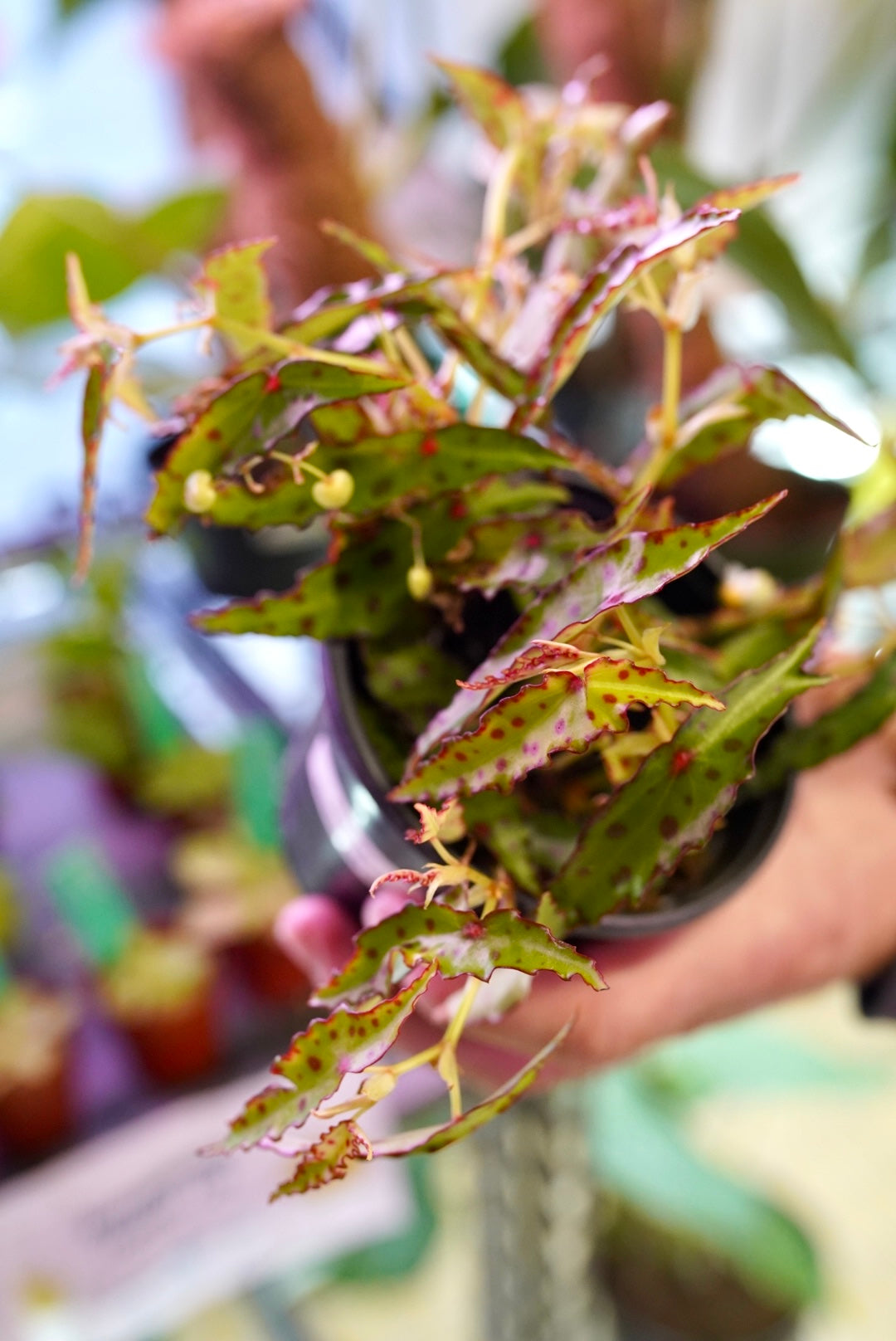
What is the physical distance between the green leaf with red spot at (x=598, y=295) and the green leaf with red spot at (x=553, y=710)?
0.36 ft

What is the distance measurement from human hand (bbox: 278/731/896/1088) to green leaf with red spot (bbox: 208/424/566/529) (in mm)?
141

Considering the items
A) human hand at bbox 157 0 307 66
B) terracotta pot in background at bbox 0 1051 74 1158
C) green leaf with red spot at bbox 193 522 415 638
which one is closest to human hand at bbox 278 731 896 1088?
green leaf with red spot at bbox 193 522 415 638

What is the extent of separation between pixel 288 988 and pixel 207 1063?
81 millimetres

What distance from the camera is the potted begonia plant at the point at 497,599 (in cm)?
25

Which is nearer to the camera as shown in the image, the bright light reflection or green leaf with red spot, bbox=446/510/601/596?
green leaf with red spot, bbox=446/510/601/596

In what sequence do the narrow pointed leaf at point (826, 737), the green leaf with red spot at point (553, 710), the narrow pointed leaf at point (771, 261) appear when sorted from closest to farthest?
the green leaf with red spot at point (553, 710), the narrow pointed leaf at point (826, 737), the narrow pointed leaf at point (771, 261)

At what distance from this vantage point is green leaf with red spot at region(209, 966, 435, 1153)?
245mm

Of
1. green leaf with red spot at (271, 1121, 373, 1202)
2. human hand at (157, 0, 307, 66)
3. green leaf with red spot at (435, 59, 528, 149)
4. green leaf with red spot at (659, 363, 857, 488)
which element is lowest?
green leaf with red spot at (271, 1121, 373, 1202)

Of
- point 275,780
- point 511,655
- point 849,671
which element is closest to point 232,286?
point 511,655

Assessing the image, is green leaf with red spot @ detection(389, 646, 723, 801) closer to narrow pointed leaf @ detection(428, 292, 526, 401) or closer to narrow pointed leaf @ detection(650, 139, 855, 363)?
narrow pointed leaf @ detection(428, 292, 526, 401)

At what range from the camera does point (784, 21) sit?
1.50m

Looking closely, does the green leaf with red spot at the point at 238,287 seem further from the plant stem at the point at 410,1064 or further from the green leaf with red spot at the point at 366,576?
the plant stem at the point at 410,1064

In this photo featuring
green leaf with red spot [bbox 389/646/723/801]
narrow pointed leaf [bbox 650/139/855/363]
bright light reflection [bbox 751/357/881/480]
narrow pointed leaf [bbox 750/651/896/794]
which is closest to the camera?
green leaf with red spot [bbox 389/646/723/801]

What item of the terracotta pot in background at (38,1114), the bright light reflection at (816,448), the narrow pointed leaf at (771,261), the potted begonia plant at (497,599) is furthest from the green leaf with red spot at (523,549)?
the terracotta pot in background at (38,1114)
